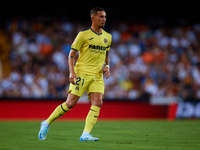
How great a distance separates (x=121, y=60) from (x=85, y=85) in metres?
11.6

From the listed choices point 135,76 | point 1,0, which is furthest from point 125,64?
point 1,0

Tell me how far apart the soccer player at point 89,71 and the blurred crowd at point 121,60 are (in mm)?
8439

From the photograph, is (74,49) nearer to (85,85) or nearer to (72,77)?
(72,77)

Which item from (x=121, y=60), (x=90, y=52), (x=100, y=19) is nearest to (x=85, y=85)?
(x=90, y=52)

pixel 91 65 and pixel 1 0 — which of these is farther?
pixel 1 0

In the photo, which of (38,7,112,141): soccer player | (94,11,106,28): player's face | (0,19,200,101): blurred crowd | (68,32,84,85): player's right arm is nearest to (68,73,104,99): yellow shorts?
(38,7,112,141): soccer player

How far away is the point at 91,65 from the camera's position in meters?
7.30

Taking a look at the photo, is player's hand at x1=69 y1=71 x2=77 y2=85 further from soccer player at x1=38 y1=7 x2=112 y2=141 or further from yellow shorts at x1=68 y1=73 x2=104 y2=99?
yellow shorts at x1=68 y1=73 x2=104 y2=99

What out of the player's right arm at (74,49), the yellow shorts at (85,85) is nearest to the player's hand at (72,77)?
the player's right arm at (74,49)

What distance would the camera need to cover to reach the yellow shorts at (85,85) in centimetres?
713

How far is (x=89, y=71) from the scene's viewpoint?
7.26 m

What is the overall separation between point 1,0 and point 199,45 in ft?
34.7

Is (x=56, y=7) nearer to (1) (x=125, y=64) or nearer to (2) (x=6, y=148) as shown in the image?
(1) (x=125, y=64)

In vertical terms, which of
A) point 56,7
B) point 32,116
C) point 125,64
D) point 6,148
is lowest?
point 32,116
